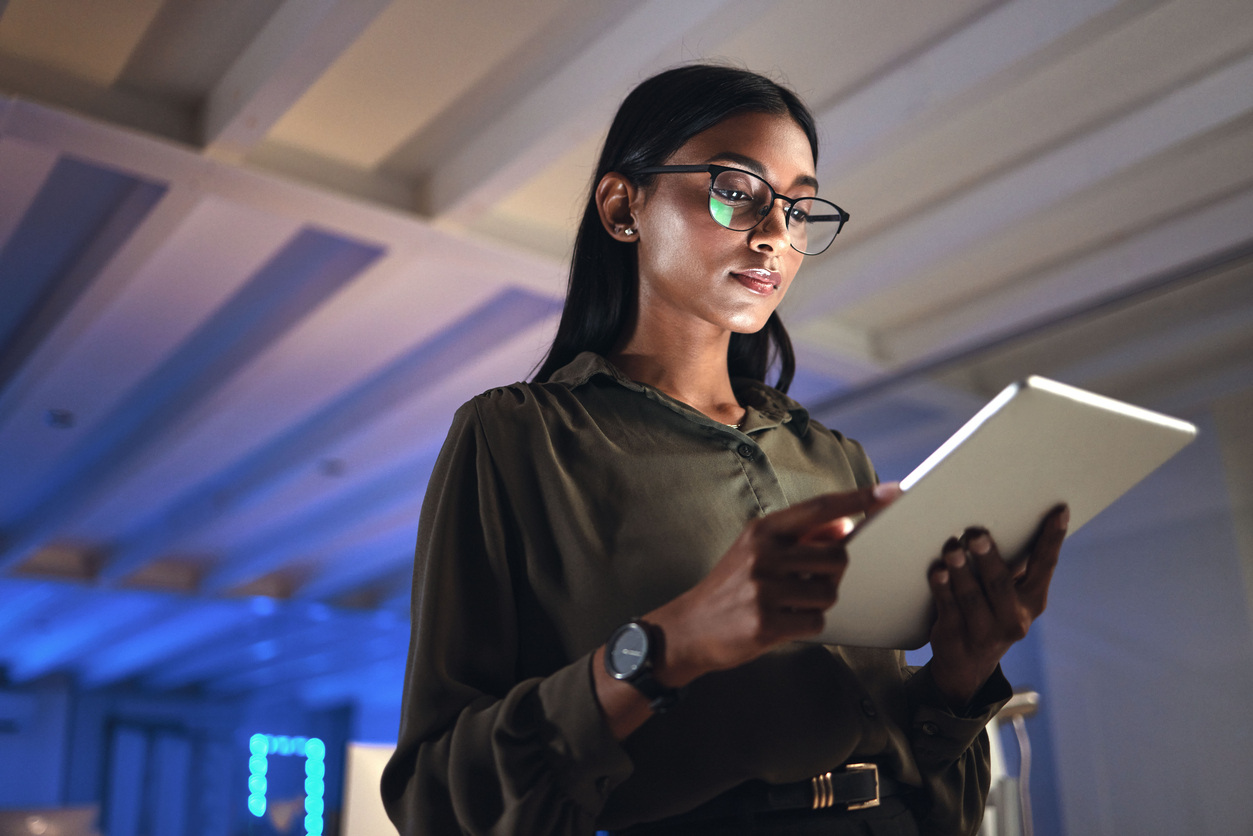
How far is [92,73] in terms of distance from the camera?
319 centimetres

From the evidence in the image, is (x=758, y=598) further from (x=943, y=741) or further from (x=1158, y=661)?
(x=1158, y=661)

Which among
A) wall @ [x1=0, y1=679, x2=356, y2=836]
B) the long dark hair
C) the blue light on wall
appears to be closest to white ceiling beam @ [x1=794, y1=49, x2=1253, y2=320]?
the long dark hair

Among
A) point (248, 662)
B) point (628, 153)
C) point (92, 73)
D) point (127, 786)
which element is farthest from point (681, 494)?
point (127, 786)

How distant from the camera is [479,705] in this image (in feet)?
2.65

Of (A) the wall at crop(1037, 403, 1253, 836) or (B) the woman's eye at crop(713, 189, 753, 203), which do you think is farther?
(A) the wall at crop(1037, 403, 1253, 836)

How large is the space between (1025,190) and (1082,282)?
2.37 ft

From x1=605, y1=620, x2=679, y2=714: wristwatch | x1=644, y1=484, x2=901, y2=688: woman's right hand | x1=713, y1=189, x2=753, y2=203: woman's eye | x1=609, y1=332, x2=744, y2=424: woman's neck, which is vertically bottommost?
x1=605, y1=620, x2=679, y2=714: wristwatch

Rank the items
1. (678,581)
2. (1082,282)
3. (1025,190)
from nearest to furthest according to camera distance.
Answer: (678,581), (1025,190), (1082,282)

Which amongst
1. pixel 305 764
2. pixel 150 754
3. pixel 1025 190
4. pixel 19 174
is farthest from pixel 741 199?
Result: pixel 150 754

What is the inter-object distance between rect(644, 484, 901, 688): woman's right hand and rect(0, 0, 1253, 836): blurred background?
2233mm

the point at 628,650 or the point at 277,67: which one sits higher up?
the point at 277,67

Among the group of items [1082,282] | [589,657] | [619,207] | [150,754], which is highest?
[1082,282]

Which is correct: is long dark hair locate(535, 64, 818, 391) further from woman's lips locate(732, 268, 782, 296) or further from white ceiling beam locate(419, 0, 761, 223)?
white ceiling beam locate(419, 0, 761, 223)

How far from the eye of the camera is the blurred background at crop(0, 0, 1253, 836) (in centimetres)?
309
